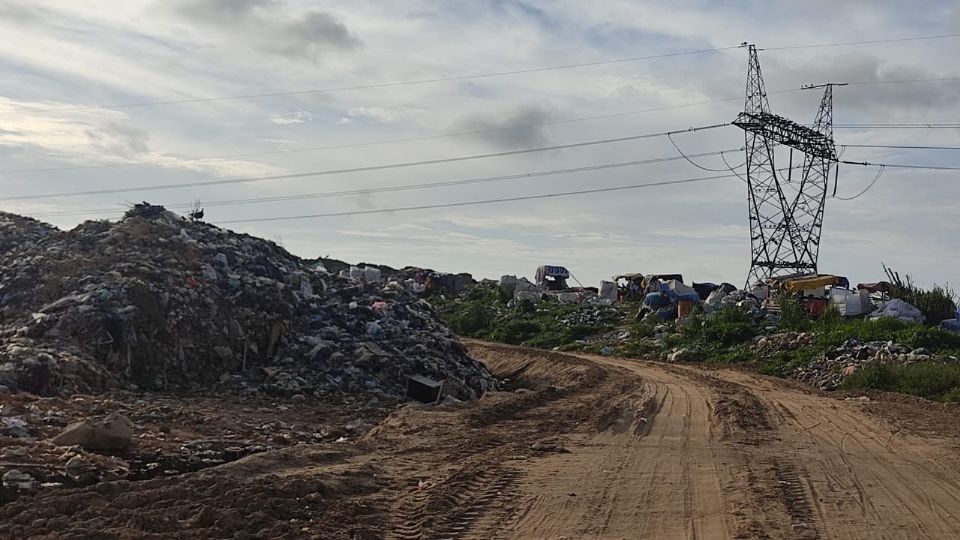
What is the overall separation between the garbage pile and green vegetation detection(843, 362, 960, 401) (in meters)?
0.54

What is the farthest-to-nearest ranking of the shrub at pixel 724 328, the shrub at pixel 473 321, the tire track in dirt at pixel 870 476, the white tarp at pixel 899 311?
the shrub at pixel 473 321 → the shrub at pixel 724 328 → the white tarp at pixel 899 311 → the tire track in dirt at pixel 870 476

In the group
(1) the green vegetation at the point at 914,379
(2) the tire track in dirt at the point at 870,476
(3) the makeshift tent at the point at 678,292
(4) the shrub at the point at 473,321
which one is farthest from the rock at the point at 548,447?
(4) the shrub at the point at 473,321

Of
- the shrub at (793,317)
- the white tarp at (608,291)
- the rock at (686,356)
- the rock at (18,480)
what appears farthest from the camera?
the white tarp at (608,291)

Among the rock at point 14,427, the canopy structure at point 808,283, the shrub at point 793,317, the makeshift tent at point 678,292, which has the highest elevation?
the canopy structure at point 808,283

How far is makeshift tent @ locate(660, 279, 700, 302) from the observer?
91.7ft

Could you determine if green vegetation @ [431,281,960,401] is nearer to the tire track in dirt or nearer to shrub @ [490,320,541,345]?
shrub @ [490,320,541,345]

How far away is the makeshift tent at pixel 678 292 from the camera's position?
27938mm

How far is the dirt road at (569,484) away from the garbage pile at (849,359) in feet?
13.7

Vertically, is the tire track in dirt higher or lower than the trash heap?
lower

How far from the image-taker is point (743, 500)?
6324 mm

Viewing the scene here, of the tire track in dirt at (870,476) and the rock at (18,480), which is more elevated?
the tire track in dirt at (870,476)

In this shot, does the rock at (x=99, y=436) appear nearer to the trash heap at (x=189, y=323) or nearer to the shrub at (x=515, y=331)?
the trash heap at (x=189, y=323)

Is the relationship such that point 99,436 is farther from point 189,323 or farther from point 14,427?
point 189,323

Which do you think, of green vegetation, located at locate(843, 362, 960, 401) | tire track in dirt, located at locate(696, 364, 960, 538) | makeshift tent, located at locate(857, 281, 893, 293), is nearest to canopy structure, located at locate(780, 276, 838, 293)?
makeshift tent, located at locate(857, 281, 893, 293)
